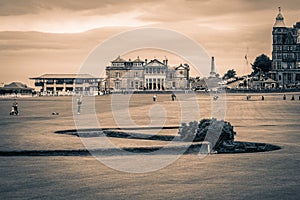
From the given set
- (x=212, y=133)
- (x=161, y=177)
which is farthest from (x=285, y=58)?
(x=161, y=177)

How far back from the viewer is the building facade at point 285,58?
7653 inches

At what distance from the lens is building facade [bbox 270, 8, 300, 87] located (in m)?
194

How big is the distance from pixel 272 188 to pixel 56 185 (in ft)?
15.7

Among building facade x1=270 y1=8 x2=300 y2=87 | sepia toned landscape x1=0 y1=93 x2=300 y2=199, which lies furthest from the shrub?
building facade x1=270 y1=8 x2=300 y2=87

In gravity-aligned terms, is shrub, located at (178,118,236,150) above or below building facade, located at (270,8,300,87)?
below

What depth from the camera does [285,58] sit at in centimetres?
19438

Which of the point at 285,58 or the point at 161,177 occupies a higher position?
the point at 285,58

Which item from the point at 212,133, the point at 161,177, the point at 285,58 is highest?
the point at 285,58

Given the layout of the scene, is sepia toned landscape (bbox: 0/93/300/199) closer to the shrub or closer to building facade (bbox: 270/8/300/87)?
the shrub

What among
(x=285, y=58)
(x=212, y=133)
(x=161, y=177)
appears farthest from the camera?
(x=285, y=58)

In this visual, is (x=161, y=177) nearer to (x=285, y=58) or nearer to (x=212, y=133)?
(x=212, y=133)

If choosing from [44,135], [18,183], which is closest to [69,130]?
[44,135]

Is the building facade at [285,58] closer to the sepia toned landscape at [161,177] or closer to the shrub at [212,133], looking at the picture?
the shrub at [212,133]

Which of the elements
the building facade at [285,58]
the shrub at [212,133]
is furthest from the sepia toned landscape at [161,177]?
the building facade at [285,58]
